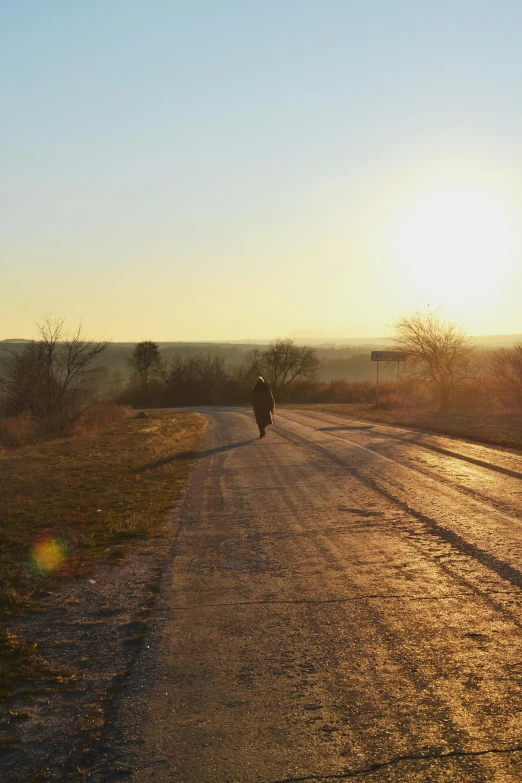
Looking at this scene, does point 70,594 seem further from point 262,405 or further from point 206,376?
point 206,376

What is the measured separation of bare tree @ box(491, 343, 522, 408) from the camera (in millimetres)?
40312

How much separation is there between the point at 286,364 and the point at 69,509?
77.1 meters

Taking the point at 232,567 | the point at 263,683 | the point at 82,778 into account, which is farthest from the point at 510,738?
the point at 232,567

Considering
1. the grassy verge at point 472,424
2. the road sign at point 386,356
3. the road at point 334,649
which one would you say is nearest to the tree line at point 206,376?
the road sign at point 386,356

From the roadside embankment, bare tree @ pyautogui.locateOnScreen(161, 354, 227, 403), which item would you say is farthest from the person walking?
bare tree @ pyautogui.locateOnScreen(161, 354, 227, 403)

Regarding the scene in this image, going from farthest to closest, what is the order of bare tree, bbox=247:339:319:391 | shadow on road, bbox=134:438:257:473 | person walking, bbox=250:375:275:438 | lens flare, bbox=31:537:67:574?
bare tree, bbox=247:339:319:391, person walking, bbox=250:375:275:438, shadow on road, bbox=134:438:257:473, lens flare, bbox=31:537:67:574

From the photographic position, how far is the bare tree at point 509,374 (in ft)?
132

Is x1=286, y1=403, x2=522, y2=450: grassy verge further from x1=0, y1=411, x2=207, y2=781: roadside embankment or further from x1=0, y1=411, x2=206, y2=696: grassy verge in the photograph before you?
x1=0, y1=411, x2=207, y2=781: roadside embankment

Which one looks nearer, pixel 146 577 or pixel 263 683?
pixel 263 683

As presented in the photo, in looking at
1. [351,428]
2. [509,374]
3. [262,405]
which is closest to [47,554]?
[262,405]

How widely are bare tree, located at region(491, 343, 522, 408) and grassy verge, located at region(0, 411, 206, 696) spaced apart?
80.0ft

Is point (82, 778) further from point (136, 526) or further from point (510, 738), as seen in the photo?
point (136, 526)

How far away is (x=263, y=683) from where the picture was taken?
4.79 meters

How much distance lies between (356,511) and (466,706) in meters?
6.28
